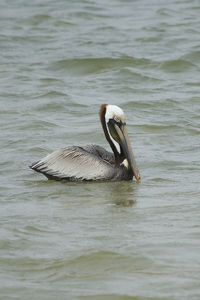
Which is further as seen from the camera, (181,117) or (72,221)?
(181,117)

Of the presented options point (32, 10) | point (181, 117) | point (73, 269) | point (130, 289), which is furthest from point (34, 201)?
point (32, 10)

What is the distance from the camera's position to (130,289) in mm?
4152

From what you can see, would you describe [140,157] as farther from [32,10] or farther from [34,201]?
[32,10]

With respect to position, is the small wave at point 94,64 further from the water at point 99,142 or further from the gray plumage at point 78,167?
the gray plumage at point 78,167

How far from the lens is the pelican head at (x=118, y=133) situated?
24.3 ft

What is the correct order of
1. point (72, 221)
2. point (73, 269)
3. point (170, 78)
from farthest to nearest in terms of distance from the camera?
point (170, 78) < point (72, 221) < point (73, 269)

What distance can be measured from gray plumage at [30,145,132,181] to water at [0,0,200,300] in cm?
15

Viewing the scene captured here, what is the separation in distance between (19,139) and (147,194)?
Answer: 2762 mm

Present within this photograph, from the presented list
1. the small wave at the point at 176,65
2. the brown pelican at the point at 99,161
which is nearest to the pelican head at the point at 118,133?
the brown pelican at the point at 99,161

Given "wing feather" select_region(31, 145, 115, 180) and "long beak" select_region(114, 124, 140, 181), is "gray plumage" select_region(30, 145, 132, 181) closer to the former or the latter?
"wing feather" select_region(31, 145, 115, 180)

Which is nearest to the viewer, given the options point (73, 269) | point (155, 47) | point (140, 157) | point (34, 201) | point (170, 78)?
point (73, 269)

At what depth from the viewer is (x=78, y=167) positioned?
7.39 m

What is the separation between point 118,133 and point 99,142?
1577 mm

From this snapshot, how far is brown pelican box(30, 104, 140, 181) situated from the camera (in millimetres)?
7320
